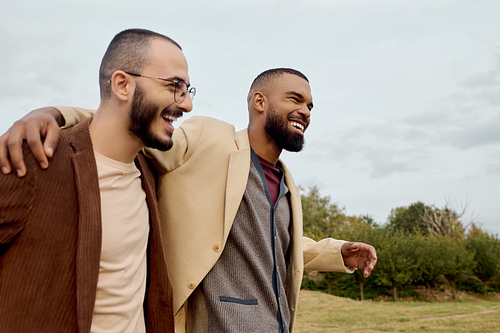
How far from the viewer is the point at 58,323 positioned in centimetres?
200

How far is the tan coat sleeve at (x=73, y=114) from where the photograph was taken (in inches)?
97.2

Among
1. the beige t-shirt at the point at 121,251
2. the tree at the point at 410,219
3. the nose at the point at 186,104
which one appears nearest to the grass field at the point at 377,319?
the beige t-shirt at the point at 121,251

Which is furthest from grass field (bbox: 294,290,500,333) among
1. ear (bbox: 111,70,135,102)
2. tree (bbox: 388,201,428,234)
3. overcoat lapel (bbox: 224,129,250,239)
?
tree (bbox: 388,201,428,234)

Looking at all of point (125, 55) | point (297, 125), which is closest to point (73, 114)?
point (125, 55)

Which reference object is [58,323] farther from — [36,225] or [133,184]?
[133,184]

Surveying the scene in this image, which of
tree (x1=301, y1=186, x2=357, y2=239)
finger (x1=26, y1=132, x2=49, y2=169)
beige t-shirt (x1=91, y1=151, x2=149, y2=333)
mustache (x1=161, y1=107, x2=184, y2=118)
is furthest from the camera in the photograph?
tree (x1=301, y1=186, x2=357, y2=239)

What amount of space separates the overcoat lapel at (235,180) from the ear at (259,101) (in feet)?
1.60

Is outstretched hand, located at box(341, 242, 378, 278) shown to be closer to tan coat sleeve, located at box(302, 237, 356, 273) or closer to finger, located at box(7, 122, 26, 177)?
tan coat sleeve, located at box(302, 237, 356, 273)

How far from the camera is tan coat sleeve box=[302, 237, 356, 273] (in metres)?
3.96

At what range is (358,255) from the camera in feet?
12.9

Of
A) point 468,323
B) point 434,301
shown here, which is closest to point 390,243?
point 434,301

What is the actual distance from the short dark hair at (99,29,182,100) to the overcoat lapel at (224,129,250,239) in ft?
3.51

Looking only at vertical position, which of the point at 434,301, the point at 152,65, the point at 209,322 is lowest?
the point at 434,301

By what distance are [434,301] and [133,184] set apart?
3899 centimetres
